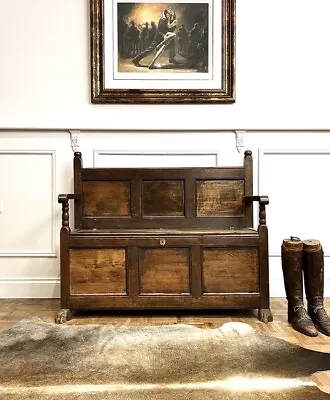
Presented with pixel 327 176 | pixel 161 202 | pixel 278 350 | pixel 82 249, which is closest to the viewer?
pixel 278 350

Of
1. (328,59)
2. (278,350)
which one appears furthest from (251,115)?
(278,350)

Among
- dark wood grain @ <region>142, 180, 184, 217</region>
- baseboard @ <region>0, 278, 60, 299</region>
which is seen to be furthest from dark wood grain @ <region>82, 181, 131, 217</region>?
baseboard @ <region>0, 278, 60, 299</region>

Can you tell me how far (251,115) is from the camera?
3.00 metres

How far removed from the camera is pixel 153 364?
1746 mm

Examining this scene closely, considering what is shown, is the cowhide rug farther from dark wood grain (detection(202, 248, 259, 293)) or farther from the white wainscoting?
the white wainscoting

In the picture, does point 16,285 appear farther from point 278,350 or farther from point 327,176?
point 327,176

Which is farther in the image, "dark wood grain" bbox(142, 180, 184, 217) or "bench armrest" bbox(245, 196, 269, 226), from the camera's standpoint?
"dark wood grain" bbox(142, 180, 184, 217)

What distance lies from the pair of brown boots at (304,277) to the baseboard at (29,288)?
1529 millimetres

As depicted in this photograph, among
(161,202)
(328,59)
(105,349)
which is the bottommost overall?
(105,349)

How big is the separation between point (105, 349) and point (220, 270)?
82cm

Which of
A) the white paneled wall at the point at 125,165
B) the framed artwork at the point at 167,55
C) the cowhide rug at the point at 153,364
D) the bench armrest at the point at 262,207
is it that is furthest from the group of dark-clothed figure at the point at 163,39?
the cowhide rug at the point at 153,364

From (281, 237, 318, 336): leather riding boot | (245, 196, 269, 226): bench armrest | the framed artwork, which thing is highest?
the framed artwork

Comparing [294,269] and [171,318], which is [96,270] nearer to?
[171,318]

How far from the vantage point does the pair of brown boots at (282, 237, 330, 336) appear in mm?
2303
